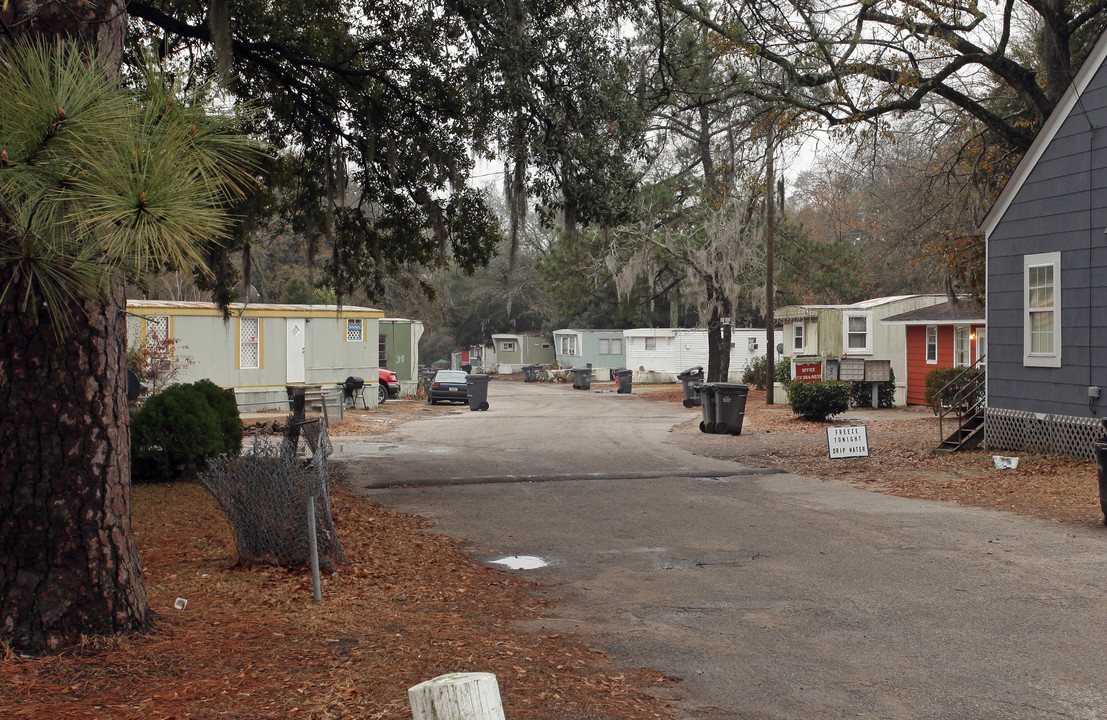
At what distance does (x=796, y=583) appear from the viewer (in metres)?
7.31

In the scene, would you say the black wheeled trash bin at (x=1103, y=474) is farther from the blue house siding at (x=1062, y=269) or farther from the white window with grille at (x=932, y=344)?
the white window with grille at (x=932, y=344)

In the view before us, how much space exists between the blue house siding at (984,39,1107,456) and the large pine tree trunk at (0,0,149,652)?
12979 millimetres

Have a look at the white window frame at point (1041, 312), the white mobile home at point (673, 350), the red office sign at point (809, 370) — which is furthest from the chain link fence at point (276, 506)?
the white mobile home at point (673, 350)

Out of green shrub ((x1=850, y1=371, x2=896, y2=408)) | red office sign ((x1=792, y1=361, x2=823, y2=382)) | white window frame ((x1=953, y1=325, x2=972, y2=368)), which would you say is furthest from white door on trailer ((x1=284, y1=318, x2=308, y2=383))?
white window frame ((x1=953, y1=325, x2=972, y2=368))

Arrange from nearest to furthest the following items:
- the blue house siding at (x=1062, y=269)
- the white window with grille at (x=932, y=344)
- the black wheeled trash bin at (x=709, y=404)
→ the blue house siding at (x=1062, y=269) → the black wheeled trash bin at (x=709, y=404) → the white window with grille at (x=932, y=344)

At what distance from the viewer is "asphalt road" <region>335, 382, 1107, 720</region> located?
16.1ft

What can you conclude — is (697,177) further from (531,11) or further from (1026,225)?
(531,11)

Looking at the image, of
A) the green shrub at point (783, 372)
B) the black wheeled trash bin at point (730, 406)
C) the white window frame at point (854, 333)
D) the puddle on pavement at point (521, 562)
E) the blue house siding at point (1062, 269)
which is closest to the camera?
the puddle on pavement at point (521, 562)

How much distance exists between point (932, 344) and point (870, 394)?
7.52 feet

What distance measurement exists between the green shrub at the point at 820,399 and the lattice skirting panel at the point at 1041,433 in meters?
6.99

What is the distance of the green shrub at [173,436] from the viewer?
1174 centimetres

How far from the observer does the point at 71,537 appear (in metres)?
4.88

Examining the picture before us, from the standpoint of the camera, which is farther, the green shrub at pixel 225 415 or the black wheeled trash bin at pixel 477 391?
the black wheeled trash bin at pixel 477 391

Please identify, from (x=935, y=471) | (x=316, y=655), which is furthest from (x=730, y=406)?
(x=316, y=655)
